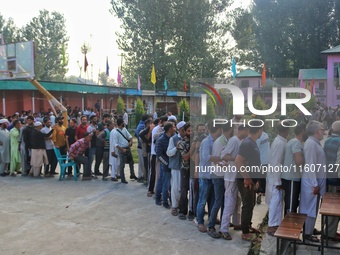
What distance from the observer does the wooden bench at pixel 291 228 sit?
13.6 feet

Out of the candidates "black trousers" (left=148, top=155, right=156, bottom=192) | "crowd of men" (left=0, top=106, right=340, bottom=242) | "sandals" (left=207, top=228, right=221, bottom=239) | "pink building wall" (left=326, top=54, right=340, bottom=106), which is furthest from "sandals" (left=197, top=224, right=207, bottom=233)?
"pink building wall" (left=326, top=54, right=340, bottom=106)

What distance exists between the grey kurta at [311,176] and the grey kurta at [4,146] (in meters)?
8.06

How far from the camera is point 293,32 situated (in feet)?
122

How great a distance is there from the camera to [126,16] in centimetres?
2972

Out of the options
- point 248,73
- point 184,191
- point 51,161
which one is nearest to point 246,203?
point 184,191

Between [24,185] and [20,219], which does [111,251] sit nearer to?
[20,219]

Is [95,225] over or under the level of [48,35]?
under

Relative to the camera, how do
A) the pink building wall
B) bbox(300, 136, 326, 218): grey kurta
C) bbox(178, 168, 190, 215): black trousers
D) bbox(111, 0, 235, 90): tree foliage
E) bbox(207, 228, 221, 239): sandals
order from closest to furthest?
bbox(300, 136, 326, 218): grey kurta
bbox(207, 228, 221, 239): sandals
bbox(178, 168, 190, 215): black trousers
the pink building wall
bbox(111, 0, 235, 90): tree foliage

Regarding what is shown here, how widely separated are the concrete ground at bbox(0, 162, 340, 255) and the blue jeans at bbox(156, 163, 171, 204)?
23cm

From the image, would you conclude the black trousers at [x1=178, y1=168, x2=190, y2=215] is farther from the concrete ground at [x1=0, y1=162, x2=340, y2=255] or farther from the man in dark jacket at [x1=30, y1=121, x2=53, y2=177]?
the man in dark jacket at [x1=30, y1=121, x2=53, y2=177]

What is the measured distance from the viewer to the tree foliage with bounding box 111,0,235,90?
28797 mm

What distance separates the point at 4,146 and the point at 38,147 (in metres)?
1.27

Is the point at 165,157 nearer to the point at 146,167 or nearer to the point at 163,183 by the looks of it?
the point at 163,183

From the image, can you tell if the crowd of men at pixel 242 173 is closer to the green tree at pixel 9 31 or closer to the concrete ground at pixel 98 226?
the concrete ground at pixel 98 226
